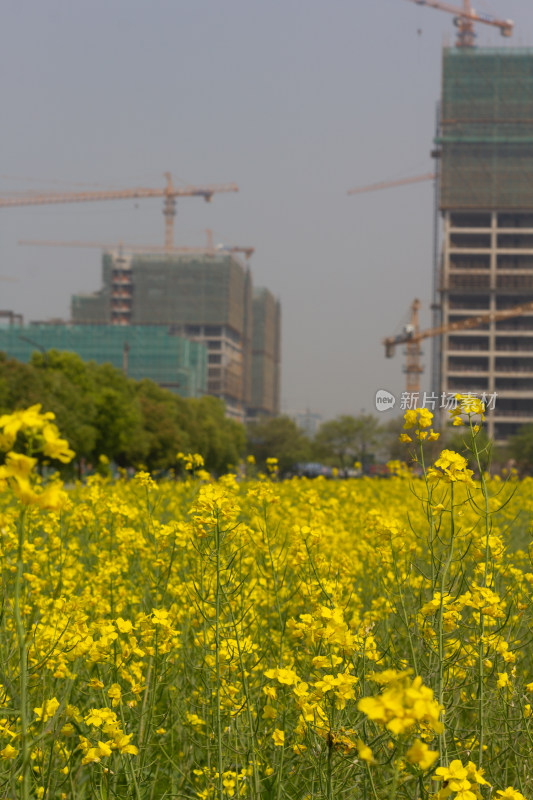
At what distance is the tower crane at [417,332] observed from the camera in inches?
4006

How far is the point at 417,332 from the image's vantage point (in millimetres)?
115125

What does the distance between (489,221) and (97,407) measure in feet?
270

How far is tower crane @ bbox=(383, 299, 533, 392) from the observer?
101750 mm

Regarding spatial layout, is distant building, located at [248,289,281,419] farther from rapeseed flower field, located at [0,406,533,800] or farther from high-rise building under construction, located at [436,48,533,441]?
rapeseed flower field, located at [0,406,533,800]

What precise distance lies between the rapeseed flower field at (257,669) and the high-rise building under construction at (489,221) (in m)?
95.5

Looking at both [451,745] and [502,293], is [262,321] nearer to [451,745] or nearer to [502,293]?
[502,293]

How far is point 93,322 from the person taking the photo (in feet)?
487

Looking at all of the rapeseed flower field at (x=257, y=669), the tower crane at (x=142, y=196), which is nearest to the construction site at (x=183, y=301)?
the tower crane at (x=142, y=196)

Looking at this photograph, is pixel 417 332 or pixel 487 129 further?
pixel 417 332

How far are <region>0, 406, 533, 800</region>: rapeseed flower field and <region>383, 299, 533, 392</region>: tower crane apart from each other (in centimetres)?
9937

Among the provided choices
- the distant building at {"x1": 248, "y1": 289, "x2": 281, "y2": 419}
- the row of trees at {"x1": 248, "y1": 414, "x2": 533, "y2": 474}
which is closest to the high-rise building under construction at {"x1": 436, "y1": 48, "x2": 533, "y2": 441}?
the row of trees at {"x1": 248, "y1": 414, "x2": 533, "y2": 474}

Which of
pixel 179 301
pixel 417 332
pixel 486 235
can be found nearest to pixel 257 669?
pixel 486 235

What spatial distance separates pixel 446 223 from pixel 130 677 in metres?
107

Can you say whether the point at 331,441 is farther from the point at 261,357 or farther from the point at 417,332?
the point at 261,357
